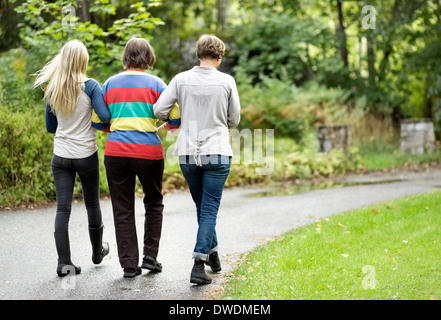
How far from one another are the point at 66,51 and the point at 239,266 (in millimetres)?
2440

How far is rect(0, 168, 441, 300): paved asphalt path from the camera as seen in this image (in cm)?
443

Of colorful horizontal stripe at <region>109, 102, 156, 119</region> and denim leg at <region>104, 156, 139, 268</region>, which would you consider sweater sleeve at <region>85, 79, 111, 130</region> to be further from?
denim leg at <region>104, 156, 139, 268</region>

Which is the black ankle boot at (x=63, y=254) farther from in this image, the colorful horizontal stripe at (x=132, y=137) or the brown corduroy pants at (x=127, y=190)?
the colorful horizontal stripe at (x=132, y=137)

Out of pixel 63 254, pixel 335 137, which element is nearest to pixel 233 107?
pixel 63 254

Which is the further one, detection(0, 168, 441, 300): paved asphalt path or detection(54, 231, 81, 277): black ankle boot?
detection(54, 231, 81, 277): black ankle boot

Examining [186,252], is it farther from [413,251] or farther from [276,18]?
[276,18]

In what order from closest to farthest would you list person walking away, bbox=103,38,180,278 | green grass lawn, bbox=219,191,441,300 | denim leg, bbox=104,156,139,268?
green grass lawn, bbox=219,191,441,300 → person walking away, bbox=103,38,180,278 → denim leg, bbox=104,156,139,268

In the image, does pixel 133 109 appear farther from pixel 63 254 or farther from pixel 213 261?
pixel 213 261

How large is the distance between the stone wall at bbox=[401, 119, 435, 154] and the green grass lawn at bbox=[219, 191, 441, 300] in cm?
802

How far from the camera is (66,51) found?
182 inches

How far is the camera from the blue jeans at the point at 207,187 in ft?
14.6

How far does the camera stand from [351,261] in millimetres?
5137

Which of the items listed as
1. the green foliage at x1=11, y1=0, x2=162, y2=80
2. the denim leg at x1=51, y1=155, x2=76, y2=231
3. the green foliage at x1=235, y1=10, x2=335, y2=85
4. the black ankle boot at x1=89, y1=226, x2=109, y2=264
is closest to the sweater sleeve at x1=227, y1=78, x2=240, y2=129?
the denim leg at x1=51, y1=155, x2=76, y2=231

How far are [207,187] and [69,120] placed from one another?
1.33 metres
